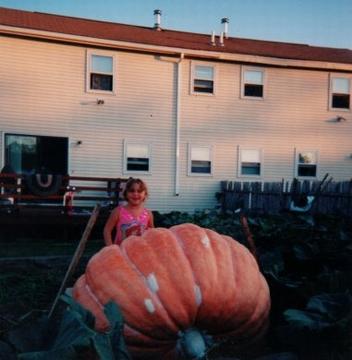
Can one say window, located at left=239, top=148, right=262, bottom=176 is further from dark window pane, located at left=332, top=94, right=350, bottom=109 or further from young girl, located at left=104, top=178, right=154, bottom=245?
young girl, located at left=104, top=178, right=154, bottom=245

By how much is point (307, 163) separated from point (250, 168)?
217 centimetres

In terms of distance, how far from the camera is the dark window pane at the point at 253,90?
17.3 meters

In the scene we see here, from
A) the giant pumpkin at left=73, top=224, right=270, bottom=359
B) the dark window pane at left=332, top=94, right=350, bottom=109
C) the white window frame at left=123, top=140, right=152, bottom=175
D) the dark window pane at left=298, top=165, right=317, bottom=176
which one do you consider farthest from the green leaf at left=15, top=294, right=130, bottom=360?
the dark window pane at left=332, top=94, right=350, bottom=109

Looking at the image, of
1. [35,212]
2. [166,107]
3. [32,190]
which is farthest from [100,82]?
[35,212]

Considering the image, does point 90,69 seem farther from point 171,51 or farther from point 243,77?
point 243,77

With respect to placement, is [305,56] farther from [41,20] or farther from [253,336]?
[253,336]

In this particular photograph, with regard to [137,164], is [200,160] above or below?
above

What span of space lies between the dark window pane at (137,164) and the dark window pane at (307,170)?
5556 mm

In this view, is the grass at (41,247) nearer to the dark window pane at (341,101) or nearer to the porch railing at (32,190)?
the porch railing at (32,190)

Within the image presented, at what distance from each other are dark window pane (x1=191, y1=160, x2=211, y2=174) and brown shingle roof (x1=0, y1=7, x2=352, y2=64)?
3647 mm

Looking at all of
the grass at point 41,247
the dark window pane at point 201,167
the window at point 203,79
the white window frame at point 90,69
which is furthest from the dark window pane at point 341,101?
the grass at point 41,247

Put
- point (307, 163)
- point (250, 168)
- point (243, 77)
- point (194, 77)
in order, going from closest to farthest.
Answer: point (194, 77), point (243, 77), point (250, 168), point (307, 163)

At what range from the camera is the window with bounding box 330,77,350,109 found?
1820cm

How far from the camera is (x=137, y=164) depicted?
1611cm
